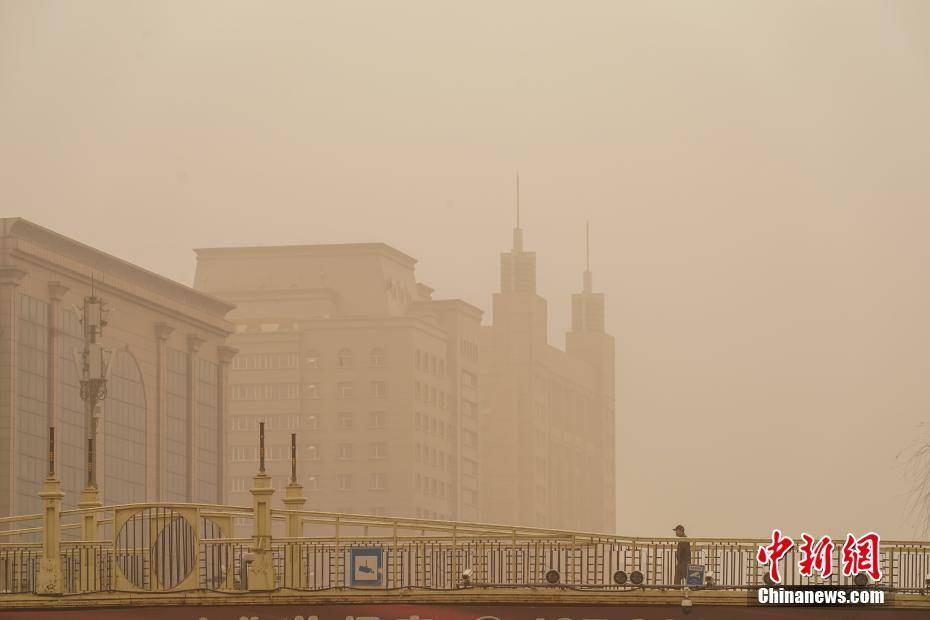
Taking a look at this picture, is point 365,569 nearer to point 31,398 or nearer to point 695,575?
point 695,575

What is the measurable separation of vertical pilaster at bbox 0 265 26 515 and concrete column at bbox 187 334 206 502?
1186 inches

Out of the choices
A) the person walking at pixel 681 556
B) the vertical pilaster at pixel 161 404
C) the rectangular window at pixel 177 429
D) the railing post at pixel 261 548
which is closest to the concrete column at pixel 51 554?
the railing post at pixel 261 548

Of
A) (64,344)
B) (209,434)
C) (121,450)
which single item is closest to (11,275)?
(64,344)

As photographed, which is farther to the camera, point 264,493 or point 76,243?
point 76,243

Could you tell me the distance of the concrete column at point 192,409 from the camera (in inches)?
7539

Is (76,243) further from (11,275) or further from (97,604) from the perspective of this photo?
(97,604)

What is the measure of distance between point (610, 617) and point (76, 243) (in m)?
133

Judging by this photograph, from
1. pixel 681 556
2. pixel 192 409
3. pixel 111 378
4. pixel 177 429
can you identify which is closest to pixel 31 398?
pixel 111 378

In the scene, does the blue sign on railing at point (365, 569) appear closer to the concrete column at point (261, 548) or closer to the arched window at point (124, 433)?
the concrete column at point (261, 548)

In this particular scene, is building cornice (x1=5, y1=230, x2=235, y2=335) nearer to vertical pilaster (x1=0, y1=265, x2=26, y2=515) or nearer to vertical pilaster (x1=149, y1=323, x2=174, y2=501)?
vertical pilaster (x1=0, y1=265, x2=26, y2=515)

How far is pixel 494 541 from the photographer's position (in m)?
46.5

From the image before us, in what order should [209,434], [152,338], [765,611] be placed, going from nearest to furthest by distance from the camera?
[765,611] < [152,338] < [209,434]

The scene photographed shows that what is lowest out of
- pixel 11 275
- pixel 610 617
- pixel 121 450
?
pixel 610 617

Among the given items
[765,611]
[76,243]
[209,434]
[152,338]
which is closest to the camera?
[765,611]
